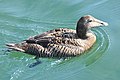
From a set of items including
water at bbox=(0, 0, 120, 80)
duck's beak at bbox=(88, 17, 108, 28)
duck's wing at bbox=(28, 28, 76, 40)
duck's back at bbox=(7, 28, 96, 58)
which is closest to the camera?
water at bbox=(0, 0, 120, 80)

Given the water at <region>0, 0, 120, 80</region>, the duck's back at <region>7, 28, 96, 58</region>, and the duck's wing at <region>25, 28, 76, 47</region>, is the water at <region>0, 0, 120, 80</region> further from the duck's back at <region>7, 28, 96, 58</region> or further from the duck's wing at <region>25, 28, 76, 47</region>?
the duck's wing at <region>25, 28, 76, 47</region>

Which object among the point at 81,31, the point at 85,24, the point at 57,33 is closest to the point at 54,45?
the point at 57,33

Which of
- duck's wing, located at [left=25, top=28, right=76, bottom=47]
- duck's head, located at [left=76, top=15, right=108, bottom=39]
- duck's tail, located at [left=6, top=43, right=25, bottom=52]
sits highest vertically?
duck's head, located at [left=76, top=15, right=108, bottom=39]

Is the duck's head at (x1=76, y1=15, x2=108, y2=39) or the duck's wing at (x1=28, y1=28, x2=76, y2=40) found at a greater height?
the duck's head at (x1=76, y1=15, x2=108, y2=39)

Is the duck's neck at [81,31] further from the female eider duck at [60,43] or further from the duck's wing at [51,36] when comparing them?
the duck's wing at [51,36]

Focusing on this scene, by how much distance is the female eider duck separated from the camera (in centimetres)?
862

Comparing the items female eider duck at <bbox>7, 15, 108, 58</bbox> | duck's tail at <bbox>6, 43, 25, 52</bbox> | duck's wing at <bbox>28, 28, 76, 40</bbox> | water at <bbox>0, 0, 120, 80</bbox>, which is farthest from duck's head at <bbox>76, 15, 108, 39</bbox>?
duck's tail at <bbox>6, 43, 25, 52</bbox>

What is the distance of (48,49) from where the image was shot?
8.65 metres

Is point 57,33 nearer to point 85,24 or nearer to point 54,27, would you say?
point 85,24

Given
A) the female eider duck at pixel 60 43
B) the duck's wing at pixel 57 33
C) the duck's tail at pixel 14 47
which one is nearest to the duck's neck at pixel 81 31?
the female eider duck at pixel 60 43

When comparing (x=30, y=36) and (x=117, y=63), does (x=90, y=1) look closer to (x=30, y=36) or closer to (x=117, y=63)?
(x=30, y=36)

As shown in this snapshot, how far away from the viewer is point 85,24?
8.81 m

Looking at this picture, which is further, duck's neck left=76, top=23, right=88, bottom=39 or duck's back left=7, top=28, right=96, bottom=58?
duck's neck left=76, top=23, right=88, bottom=39

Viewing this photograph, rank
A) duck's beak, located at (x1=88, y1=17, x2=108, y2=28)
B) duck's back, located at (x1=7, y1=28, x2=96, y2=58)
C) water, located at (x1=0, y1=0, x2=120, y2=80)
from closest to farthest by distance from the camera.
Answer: water, located at (x1=0, y1=0, x2=120, y2=80) < duck's back, located at (x1=7, y1=28, x2=96, y2=58) < duck's beak, located at (x1=88, y1=17, x2=108, y2=28)
